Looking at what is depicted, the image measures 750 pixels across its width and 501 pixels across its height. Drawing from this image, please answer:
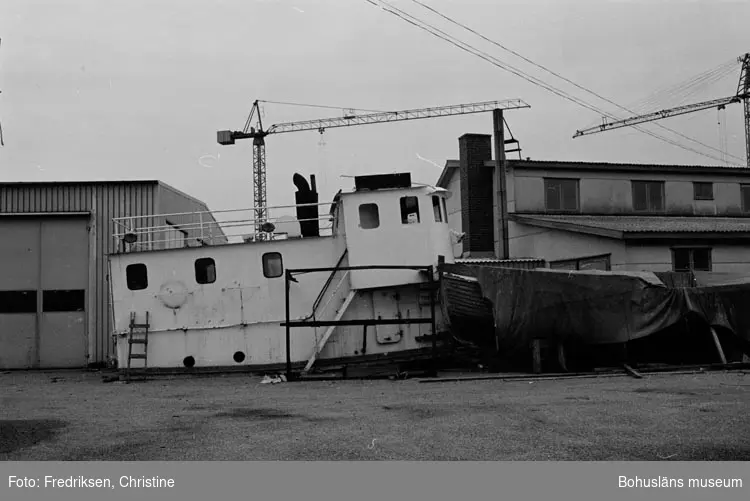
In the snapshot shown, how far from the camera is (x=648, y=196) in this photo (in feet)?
103

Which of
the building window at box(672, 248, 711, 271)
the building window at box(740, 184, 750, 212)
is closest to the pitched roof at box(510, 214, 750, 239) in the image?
the building window at box(672, 248, 711, 271)

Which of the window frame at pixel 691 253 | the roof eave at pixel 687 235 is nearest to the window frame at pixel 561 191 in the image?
the window frame at pixel 691 253

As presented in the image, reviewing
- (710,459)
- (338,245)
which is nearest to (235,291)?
(338,245)

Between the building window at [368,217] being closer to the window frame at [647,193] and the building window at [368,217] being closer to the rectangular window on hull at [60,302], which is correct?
the rectangular window on hull at [60,302]

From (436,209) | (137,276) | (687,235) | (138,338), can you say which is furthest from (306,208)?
(687,235)

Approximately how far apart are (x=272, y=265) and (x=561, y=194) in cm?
1603

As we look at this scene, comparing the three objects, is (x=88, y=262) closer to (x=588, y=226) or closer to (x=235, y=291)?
(x=235, y=291)

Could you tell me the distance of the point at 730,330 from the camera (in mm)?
16609

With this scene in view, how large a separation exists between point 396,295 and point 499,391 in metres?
5.33

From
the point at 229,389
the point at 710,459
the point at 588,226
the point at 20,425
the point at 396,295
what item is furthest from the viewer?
the point at 588,226

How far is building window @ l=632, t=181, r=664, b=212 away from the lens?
31.3m

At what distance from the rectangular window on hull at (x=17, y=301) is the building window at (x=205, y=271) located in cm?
604

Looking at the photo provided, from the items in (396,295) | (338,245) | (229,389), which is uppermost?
(338,245)

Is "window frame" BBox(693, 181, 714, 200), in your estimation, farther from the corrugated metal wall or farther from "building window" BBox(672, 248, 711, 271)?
the corrugated metal wall
